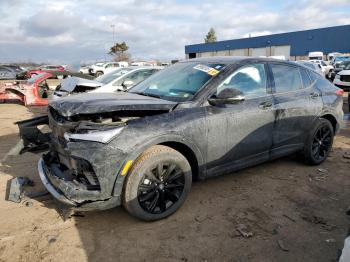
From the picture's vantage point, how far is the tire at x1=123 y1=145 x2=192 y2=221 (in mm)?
3199

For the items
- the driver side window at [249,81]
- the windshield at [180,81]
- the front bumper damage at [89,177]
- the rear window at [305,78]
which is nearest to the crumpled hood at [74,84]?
the windshield at [180,81]

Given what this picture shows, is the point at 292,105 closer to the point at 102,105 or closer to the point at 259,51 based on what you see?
the point at 102,105

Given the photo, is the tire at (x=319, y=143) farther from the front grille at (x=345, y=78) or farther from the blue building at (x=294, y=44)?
the blue building at (x=294, y=44)

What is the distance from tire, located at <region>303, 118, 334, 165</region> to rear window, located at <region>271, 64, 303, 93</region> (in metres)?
0.75

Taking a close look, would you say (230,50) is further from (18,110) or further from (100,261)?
(100,261)

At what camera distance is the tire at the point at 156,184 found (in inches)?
126

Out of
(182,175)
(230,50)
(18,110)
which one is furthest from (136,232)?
(230,50)

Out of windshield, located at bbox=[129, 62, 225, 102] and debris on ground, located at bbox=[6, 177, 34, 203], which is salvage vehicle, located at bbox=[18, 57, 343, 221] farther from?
debris on ground, located at bbox=[6, 177, 34, 203]

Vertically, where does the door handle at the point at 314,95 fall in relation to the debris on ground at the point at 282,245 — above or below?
above

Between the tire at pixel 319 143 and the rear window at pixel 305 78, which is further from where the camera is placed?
the tire at pixel 319 143

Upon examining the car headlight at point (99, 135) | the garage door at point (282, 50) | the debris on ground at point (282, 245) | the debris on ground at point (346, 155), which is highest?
the garage door at point (282, 50)

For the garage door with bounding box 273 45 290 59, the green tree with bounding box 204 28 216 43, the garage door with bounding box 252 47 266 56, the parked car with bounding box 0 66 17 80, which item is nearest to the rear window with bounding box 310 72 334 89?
the parked car with bounding box 0 66 17 80

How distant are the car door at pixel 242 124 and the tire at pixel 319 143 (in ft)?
3.22

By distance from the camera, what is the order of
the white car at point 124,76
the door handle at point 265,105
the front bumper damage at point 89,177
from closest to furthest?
the front bumper damage at point 89,177 → the door handle at point 265,105 → the white car at point 124,76
